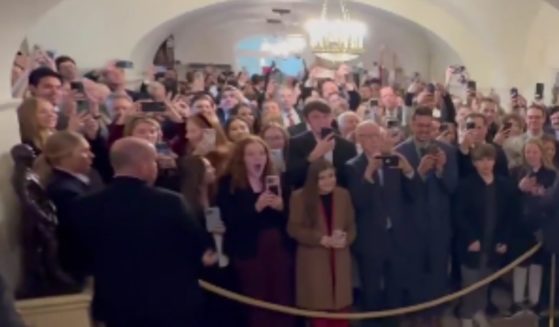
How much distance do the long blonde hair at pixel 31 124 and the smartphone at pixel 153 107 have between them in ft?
3.82

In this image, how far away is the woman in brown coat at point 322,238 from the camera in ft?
15.3

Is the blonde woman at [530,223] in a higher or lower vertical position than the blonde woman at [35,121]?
lower

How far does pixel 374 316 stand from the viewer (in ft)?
16.1

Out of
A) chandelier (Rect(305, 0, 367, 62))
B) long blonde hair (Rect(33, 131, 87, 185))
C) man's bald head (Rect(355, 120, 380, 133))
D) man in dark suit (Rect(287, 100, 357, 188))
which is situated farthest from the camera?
chandelier (Rect(305, 0, 367, 62))

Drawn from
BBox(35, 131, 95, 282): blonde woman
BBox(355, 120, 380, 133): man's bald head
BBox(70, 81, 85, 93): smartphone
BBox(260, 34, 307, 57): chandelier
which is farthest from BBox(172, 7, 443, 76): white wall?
BBox(35, 131, 95, 282): blonde woman

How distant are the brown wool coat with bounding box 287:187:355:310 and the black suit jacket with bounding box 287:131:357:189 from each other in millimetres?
244

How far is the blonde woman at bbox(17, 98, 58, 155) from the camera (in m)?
4.45

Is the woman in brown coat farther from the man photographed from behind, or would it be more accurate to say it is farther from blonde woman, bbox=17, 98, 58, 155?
the man photographed from behind

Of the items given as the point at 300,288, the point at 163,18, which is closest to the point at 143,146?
the point at 300,288

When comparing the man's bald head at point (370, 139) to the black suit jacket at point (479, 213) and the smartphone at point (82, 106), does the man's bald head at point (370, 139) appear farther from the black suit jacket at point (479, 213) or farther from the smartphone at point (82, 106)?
the smartphone at point (82, 106)

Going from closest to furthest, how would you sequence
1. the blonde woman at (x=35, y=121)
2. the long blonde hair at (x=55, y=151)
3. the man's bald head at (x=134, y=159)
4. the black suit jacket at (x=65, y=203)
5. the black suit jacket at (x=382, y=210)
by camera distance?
the man's bald head at (x=134, y=159), the black suit jacket at (x=65, y=203), the long blonde hair at (x=55, y=151), the blonde woman at (x=35, y=121), the black suit jacket at (x=382, y=210)

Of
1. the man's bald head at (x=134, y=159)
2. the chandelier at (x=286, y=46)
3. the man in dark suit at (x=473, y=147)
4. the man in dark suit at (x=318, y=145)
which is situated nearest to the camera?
the man's bald head at (x=134, y=159)

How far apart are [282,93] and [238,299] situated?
4.21 metres

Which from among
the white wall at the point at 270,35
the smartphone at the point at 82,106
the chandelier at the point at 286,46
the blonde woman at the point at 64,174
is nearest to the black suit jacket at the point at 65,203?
the blonde woman at the point at 64,174
